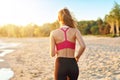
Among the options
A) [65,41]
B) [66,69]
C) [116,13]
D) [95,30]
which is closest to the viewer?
[66,69]

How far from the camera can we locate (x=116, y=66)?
1285 centimetres

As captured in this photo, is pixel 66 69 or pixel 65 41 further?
pixel 65 41

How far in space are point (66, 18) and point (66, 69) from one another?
2.16 feet

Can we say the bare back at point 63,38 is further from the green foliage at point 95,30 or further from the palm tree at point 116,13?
the green foliage at point 95,30

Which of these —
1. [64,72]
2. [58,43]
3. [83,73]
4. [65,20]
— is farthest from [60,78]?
[83,73]

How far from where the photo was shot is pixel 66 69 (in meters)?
4.26

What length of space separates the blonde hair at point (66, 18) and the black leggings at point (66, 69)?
0.47 metres

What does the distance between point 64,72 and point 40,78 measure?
22.8 feet

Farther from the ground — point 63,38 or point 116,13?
point 116,13

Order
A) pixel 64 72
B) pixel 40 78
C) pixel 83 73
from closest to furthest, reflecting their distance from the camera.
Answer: pixel 64 72 → pixel 40 78 → pixel 83 73

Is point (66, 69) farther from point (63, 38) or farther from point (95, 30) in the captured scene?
point (95, 30)

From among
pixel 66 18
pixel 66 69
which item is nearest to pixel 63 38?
pixel 66 18

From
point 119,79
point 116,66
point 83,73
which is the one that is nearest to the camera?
point 119,79

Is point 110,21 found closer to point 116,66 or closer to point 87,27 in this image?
point 87,27
